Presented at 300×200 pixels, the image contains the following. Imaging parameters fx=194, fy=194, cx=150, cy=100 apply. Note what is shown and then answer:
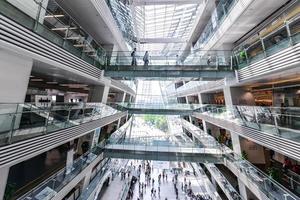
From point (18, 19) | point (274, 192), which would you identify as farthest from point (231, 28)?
point (18, 19)

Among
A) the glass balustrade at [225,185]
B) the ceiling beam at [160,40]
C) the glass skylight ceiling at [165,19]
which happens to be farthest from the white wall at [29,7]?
the ceiling beam at [160,40]

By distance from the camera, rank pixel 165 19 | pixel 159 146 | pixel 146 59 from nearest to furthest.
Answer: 1. pixel 146 59
2. pixel 159 146
3. pixel 165 19

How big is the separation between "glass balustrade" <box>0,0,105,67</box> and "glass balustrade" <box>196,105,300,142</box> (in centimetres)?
792

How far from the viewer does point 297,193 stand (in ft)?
21.0

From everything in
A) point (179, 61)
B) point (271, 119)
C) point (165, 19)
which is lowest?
point (271, 119)

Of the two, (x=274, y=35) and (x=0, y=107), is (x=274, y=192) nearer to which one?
(x=274, y=35)

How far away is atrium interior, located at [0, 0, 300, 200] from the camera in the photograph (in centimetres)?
553

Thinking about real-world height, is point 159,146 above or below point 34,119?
below

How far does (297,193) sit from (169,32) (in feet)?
86.2

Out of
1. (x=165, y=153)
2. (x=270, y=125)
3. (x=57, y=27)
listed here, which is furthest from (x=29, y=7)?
(x=165, y=153)

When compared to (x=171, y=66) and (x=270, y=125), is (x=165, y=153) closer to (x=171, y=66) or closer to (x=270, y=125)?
(x=171, y=66)

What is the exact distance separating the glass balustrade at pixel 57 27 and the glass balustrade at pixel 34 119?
2168 millimetres

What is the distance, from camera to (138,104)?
820 inches

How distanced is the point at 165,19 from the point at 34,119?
2123 centimetres
